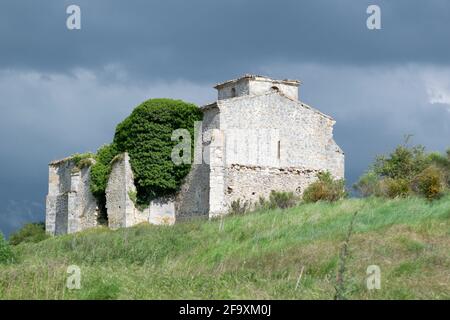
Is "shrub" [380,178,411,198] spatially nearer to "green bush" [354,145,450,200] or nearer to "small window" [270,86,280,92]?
"green bush" [354,145,450,200]

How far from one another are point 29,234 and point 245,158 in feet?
59.9

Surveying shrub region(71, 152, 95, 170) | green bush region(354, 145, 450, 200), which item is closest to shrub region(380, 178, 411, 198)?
green bush region(354, 145, 450, 200)

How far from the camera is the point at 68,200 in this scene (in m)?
45.7

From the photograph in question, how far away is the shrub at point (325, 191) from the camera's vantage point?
34.6 m

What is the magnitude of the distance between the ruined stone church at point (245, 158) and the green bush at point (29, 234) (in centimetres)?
693

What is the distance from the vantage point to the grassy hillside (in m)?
15.2

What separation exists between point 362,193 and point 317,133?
6735 millimetres

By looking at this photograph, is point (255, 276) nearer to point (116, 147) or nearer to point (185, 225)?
→ point (185, 225)

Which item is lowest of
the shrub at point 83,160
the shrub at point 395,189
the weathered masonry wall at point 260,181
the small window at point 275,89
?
the shrub at point 395,189

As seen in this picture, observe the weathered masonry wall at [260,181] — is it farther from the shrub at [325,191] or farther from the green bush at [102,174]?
the green bush at [102,174]

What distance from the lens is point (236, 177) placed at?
123ft

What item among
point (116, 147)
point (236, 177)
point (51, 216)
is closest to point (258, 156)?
point (236, 177)

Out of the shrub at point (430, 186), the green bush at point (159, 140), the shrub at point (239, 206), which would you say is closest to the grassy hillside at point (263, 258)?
the shrub at point (430, 186)
